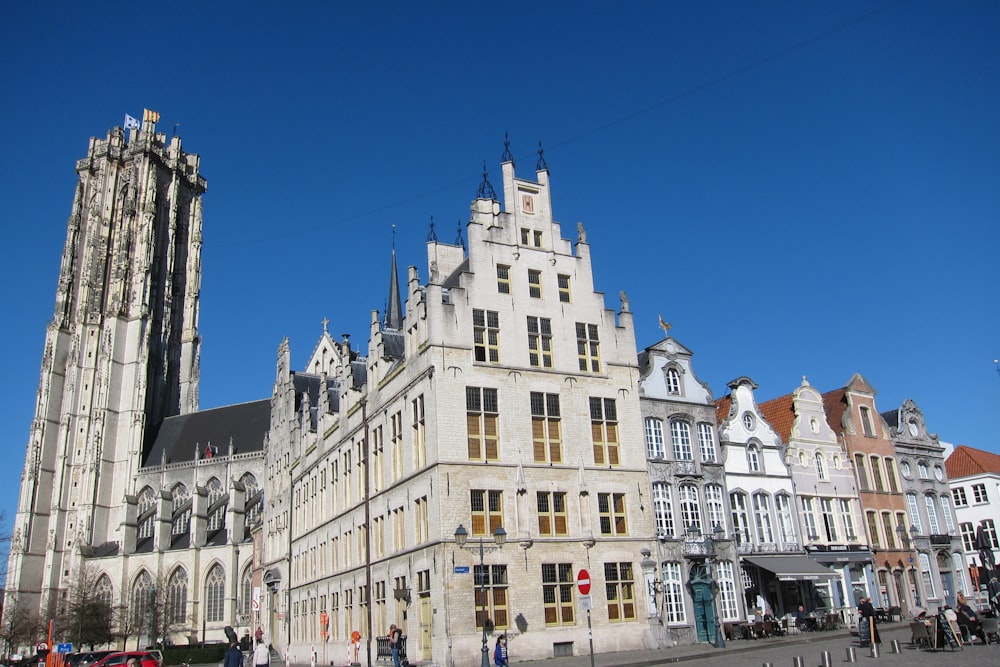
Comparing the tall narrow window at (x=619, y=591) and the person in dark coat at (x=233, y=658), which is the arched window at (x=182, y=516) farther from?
the person in dark coat at (x=233, y=658)

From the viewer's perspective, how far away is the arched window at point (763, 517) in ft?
111

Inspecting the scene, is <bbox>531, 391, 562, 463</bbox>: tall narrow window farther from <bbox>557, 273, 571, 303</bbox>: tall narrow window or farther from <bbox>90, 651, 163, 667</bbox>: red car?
<bbox>90, 651, 163, 667</bbox>: red car

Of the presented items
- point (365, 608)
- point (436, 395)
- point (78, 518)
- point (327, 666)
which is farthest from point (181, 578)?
point (436, 395)

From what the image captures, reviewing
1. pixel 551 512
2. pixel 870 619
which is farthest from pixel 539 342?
pixel 870 619

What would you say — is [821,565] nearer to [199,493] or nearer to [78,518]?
[199,493]

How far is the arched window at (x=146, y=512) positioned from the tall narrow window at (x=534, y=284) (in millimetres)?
58140

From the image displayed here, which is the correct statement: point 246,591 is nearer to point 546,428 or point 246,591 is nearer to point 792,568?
point 546,428

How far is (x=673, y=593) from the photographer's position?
30.0 m

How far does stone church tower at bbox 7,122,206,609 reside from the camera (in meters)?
81.6

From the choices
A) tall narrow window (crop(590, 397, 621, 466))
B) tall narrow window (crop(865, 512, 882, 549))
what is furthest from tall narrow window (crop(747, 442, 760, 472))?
tall narrow window (crop(865, 512, 882, 549))

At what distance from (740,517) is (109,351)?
73965 millimetres

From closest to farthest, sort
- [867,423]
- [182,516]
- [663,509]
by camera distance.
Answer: [663,509] → [867,423] → [182,516]

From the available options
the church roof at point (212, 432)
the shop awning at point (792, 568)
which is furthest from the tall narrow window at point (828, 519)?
the church roof at point (212, 432)

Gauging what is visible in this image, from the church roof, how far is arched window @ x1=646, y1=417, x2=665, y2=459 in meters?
56.4
